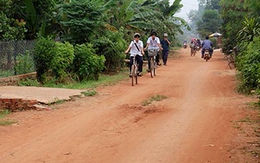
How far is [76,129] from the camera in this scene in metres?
8.27

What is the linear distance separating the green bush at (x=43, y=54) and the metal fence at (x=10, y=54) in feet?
1.61

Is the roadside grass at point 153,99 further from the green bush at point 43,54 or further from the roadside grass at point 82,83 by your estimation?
the green bush at point 43,54

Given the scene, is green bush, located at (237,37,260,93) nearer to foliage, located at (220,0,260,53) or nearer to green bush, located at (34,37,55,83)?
green bush, located at (34,37,55,83)

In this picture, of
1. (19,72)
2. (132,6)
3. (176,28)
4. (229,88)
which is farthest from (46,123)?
(176,28)

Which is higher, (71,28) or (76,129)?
(71,28)

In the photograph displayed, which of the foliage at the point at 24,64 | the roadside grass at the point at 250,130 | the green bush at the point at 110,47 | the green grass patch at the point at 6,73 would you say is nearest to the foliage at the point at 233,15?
the green bush at the point at 110,47

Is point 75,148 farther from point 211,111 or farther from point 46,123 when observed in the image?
point 211,111

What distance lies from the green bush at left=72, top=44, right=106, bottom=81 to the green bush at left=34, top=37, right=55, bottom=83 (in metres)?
1.56

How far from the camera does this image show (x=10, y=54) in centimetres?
1436

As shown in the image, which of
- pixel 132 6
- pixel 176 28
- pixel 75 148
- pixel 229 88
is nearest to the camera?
pixel 75 148

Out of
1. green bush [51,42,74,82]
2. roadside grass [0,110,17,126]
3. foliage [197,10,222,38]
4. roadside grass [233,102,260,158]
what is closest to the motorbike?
green bush [51,42,74,82]

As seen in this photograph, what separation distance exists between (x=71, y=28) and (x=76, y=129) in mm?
9850

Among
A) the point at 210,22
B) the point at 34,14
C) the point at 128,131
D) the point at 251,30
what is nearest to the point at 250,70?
the point at 251,30

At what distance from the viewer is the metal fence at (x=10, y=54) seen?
45.7 ft
